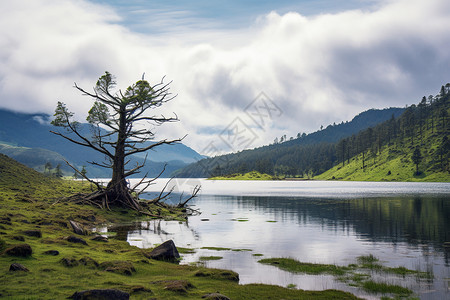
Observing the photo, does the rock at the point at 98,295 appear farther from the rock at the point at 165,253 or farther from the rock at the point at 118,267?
the rock at the point at 165,253

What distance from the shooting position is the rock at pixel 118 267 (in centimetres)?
2146

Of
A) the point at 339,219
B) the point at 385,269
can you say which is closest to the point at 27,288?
the point at 385,269

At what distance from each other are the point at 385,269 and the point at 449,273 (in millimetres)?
4007

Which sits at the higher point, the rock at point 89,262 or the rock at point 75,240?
the rock at point 75,240

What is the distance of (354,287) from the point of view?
2123 centimetres

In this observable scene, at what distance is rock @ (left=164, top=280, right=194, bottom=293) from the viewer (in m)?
18.0

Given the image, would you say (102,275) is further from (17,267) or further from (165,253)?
(165,253)

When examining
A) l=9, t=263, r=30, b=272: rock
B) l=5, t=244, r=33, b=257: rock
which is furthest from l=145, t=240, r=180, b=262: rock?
l=9, t=263, r=30, b=272: rock

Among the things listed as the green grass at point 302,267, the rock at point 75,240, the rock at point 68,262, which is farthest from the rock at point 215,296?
the rock at point 75,240

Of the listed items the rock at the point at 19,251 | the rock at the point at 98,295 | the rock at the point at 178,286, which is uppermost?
the rock at the point at 19,251

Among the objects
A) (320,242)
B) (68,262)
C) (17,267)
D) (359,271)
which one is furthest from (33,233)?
(320,242)

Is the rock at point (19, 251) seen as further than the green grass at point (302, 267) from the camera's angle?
No

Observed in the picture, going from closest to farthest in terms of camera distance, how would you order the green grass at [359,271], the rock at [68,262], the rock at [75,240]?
the green grass at [359,271] < the rock at [68,262] < the rock at [75,240]

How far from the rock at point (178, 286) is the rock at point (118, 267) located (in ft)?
12.1
